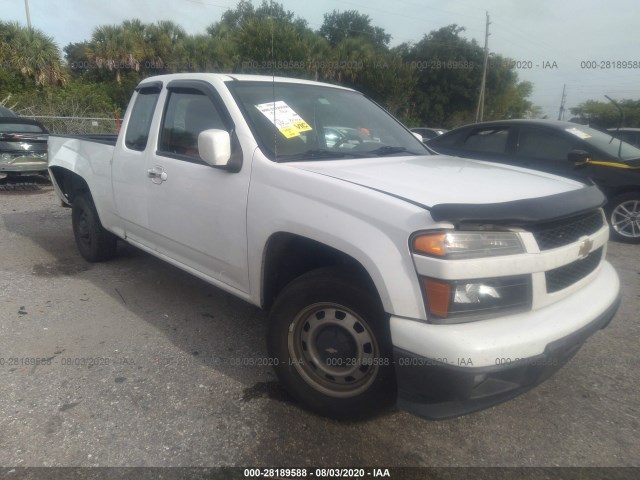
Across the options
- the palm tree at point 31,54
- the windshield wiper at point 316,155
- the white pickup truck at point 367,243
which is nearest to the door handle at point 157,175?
the white pickup truck at point 367,243

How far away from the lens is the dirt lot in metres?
2.40

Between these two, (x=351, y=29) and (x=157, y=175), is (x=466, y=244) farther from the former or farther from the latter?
(x=351, y=29)

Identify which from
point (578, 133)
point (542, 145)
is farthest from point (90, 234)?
point (578, 133)

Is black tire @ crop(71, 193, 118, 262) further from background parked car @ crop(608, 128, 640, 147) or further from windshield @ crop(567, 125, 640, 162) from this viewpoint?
background parked car @ crop(608, 128, 640, 147)

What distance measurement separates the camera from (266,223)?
8.90 feet

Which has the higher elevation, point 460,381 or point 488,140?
point 488,140

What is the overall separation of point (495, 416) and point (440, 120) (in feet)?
122

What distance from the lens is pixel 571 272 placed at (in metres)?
2.40

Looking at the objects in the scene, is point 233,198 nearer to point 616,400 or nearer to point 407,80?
point 616,400

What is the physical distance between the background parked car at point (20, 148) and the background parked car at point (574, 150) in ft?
24.9

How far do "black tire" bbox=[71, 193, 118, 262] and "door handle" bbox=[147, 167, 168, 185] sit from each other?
5.14ft

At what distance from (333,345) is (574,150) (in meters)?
4.94

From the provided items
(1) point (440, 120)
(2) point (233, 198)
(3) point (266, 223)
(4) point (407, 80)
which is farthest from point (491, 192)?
(1) point (440, 120)

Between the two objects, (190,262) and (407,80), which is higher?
(407,80)
